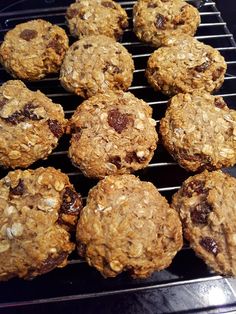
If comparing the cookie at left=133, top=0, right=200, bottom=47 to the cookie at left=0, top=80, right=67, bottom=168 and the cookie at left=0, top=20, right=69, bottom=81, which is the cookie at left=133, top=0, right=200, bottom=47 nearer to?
the cookie at left=0, top=20, right=69, bottom=81

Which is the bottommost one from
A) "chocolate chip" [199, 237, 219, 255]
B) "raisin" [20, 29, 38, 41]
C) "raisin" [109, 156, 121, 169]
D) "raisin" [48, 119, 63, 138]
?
"chocolate chip" [199, 237, 219, 255]

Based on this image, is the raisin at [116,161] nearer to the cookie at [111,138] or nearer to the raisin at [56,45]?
the cookie at [111,138]

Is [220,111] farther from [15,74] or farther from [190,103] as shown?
[15,74]

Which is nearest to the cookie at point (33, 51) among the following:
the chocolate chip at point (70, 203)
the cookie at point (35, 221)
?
the cookie at point (35, 221)

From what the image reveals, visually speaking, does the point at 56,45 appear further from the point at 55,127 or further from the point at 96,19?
the point at 55,127

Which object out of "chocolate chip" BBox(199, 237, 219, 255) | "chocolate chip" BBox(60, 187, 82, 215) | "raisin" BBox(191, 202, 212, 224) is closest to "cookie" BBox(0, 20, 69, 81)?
"chocolate chip" BBox(60, 187, 82, 215)

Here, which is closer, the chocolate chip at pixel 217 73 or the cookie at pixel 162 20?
the chocolate chip at pixel 217 73
